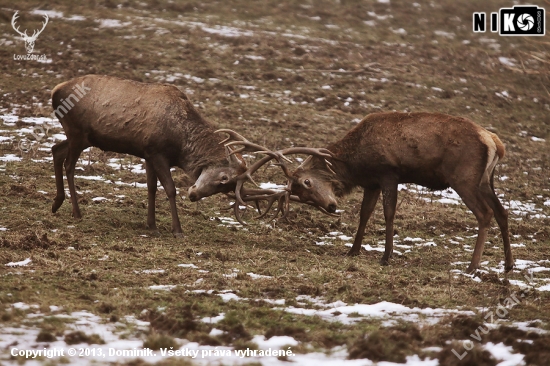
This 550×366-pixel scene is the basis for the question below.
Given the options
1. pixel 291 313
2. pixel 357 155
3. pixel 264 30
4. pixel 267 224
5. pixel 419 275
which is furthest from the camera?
pixel 264 30

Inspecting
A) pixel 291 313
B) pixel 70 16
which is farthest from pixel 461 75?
→ pixel 291 313

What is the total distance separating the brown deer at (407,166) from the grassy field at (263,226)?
0.68 m

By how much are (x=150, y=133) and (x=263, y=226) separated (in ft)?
7.89

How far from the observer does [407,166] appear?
10.4m

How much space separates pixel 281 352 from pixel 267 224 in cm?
604

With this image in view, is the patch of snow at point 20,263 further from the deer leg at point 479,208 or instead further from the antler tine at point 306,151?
the deer leg at point 479,208

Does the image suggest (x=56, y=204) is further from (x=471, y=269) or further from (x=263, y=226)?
(x=471, y=269)

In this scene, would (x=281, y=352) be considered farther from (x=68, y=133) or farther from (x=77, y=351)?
(x=68, y=133)

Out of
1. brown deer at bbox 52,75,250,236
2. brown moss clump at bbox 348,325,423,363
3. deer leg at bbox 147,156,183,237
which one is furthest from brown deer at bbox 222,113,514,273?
brown moss clump at bbox 348,325,423,363

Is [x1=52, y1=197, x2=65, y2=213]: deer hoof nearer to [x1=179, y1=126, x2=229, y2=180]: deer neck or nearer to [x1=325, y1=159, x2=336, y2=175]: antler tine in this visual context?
[x1=179, y1=126, x2=229, y2=180]: deer neck

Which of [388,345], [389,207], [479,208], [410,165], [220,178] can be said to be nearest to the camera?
[388,345]

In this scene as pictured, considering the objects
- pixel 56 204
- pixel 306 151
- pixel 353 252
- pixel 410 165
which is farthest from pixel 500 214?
pixel 56 204

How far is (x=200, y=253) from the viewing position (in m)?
9.89

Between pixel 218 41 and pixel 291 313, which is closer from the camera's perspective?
pixel 291 313
